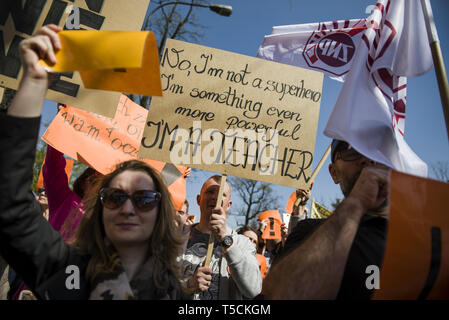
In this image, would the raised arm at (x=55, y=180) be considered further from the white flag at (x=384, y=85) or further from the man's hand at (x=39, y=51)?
the white flag at (x=384, y=85)

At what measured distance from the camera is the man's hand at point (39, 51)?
1146 millimetres

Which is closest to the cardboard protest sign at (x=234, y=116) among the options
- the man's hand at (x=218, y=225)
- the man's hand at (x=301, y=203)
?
the man's hand at (x=218, y=225)

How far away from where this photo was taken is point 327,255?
45.6 inches

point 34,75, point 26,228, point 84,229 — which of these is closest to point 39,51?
point 34,75

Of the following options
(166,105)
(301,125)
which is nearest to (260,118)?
(301,125)

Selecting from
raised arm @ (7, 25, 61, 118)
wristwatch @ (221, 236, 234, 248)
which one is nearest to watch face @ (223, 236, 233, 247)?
wristwatch @ (221, 236, 234, 248)

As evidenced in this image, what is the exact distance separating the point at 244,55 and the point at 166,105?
29.1 inches

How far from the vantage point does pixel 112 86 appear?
1461 millimetres

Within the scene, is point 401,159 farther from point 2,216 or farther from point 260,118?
point 2,216

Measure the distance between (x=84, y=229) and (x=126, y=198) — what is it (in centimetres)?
26

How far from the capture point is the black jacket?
104cm

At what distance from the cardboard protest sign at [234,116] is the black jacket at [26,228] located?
3.22 feet

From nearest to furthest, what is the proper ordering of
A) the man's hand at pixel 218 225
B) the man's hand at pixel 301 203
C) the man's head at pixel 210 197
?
1. the man's hand at pixel 218 225
2. the man's head at pixel 210 197
3. the man's hand at pixel 301 203

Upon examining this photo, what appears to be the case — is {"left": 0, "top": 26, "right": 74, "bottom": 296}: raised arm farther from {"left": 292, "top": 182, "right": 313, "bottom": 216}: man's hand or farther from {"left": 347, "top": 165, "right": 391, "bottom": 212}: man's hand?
Result: {"left": 292, "top": 182, "right": 313, "bottom": 216}: man's hand
